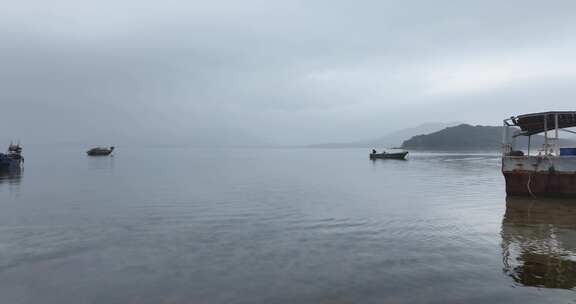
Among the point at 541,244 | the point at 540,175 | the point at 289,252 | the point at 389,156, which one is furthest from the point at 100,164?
the point at 541,244

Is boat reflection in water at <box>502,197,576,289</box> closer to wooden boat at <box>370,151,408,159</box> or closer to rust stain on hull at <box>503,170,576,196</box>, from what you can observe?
rust stain on hull at <box>503,170,576,196</box>

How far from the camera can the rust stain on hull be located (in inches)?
983

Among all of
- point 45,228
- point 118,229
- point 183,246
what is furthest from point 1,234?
point 183,246

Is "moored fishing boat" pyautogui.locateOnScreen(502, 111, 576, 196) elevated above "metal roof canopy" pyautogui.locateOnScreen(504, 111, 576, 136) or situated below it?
below

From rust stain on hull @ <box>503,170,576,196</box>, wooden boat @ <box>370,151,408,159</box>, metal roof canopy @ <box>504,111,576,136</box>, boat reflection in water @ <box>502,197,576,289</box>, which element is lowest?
boat reflection in water @ <box>502,197,576,289</box>

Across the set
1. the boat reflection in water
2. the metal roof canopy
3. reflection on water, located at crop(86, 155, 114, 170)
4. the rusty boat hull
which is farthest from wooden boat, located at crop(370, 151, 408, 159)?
the boat reflection in water

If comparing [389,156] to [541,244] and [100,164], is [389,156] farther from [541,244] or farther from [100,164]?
[541,244]

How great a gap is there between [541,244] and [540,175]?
1436 cm

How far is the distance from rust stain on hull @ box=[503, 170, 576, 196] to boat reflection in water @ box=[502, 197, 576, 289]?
5.30 ft

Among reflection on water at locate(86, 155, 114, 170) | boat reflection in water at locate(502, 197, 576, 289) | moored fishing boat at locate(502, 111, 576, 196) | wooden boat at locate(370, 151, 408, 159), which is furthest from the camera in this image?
wooden boat at locate(370, 151, 408, 159)

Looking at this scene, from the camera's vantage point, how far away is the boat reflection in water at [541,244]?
10.5 m

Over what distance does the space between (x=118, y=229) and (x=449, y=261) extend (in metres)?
14.7

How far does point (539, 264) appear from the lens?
1163 cm

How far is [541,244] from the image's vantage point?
1409 centimetres
